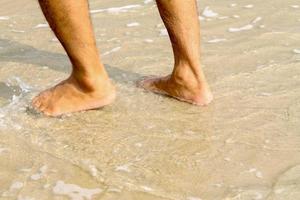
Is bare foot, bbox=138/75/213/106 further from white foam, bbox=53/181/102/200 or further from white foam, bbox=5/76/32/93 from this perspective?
white foam, bbox=53/181/102/200

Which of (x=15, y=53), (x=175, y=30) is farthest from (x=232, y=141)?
(x=15, y=53)

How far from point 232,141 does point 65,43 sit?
2.55 feet

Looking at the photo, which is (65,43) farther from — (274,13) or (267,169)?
(274,13)

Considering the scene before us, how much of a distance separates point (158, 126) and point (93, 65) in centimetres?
37

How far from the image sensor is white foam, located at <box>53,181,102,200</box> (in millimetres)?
1718

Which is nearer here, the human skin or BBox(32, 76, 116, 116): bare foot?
the human skin

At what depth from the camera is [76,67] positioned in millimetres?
2258

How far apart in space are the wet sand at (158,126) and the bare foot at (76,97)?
1.9 inches

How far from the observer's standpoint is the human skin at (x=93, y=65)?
2.16m

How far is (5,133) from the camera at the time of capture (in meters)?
2.11

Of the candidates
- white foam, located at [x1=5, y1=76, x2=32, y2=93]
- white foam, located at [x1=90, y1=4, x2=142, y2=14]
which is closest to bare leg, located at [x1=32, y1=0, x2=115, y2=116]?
white foam, located at [x1=5, y1=76, x2=32, y2=93]

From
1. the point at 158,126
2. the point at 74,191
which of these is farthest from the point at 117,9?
the point at 74,191

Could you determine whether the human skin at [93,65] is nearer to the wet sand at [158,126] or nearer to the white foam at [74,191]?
the wet sand at [158,126]

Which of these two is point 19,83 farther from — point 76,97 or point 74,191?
point 74,191
